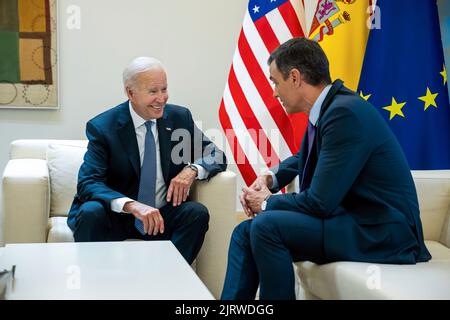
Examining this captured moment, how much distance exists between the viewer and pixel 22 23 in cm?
376

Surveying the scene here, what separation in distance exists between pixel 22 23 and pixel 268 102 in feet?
5.38

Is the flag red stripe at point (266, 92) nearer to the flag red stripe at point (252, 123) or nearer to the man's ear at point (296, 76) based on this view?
the flag red stripe at point (252, 123)

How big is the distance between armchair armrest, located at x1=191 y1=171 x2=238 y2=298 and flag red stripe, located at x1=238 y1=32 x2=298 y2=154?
593 mm

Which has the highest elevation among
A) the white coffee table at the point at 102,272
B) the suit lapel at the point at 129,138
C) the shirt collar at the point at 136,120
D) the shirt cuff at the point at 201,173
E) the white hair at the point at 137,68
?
the white hair at the point at 137,68

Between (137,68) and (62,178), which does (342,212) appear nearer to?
(137,68)

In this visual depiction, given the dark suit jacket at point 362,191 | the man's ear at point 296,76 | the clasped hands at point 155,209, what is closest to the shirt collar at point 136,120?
the clasped hands at point 155,209

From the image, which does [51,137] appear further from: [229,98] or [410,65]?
[410,65]

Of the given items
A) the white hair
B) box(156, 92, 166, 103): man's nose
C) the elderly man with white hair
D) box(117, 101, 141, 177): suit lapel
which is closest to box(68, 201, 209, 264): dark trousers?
the elderly man with white hair

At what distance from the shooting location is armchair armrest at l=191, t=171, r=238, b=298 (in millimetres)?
2869

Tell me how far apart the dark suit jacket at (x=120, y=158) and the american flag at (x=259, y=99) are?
461mm

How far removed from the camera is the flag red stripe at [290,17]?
340cm

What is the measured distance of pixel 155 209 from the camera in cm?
251

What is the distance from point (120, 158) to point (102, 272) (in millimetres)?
1107

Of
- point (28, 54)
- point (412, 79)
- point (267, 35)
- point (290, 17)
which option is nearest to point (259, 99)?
point (267, 35)
